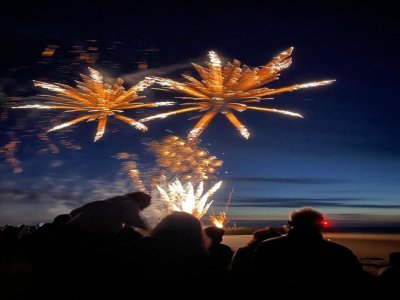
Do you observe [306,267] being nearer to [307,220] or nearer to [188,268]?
[307,220]

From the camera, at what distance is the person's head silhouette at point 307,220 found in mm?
3844

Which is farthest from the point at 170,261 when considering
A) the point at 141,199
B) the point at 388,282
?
the point at 141,199

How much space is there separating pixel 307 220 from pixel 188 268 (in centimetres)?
142

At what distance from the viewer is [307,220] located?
12.7 ft

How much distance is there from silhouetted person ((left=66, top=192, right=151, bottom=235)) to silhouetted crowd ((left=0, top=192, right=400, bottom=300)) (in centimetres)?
4

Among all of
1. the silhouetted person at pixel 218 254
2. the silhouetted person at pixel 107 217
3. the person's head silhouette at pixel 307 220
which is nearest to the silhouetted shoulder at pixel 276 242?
the person's head silhouette at pixel 307 220

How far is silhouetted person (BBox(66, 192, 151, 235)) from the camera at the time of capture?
14.2 feet

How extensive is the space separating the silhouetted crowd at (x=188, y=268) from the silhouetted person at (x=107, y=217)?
1.5 inches

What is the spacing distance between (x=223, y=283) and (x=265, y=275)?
1.48 ft

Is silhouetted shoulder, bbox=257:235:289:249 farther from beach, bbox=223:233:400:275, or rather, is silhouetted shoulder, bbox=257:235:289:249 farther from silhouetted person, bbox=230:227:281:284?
beach, bbox=223:233:400:275

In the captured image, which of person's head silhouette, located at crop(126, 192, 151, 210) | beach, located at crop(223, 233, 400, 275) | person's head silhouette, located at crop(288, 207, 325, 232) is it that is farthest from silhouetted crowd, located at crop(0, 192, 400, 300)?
beach, located at crop(223, 233, 400, 275)

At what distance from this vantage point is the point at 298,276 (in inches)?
141

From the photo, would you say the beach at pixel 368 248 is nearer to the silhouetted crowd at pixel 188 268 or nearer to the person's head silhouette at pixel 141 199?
Result: the person's head silhouette at pixel 141 199

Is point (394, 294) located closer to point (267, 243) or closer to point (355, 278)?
point (355, 278)
